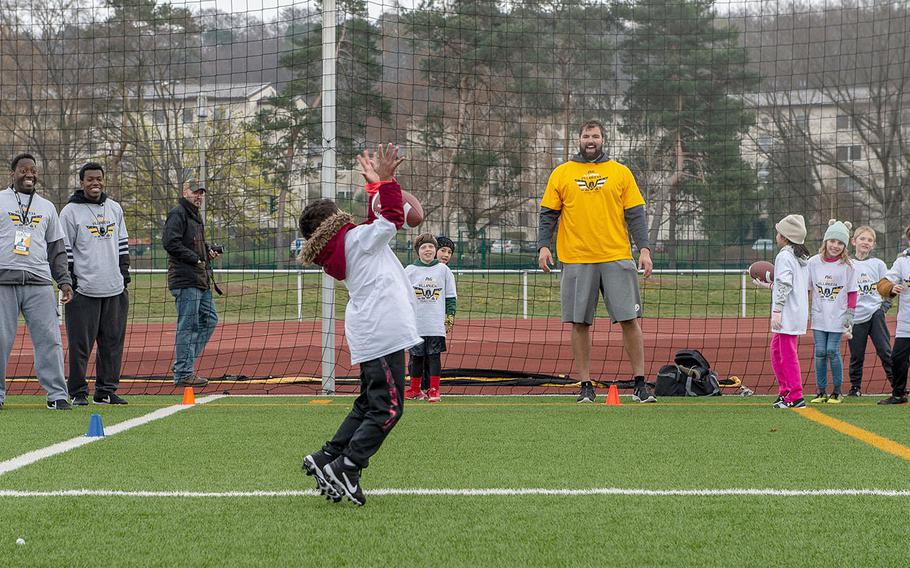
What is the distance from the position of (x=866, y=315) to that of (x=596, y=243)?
296 centimetres

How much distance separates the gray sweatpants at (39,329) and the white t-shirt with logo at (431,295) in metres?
3.11

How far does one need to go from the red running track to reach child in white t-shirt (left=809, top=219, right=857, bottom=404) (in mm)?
1132

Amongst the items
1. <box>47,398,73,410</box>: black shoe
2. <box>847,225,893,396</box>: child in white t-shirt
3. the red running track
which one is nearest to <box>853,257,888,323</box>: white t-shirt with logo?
<box>847,225,893,396</box>: child in white t-shirt

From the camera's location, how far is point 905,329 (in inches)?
354

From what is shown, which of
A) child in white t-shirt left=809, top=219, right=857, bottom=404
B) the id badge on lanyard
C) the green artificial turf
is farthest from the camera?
child in white t-shirt left=809, top=219, right=857, bottom=404

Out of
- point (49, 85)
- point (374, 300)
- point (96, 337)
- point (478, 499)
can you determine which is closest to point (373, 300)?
point (374, 300)

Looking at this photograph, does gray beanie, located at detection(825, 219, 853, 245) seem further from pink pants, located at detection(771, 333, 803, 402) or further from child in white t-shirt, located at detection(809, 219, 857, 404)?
pink pants, located at detection(771, 333, 803, 402)

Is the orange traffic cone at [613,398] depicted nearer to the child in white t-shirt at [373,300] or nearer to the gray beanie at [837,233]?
the gray beanie at [837,233]

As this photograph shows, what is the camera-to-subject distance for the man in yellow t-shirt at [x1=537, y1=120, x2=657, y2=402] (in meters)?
8.85

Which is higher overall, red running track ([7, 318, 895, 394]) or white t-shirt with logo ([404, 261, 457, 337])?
white t-shirt with logo ([404, 261, 457, 337])

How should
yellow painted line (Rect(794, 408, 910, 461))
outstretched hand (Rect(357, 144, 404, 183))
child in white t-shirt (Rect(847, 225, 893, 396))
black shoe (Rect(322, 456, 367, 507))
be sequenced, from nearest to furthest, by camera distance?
black shoe (Rect(322, 456, 367, 507)) → outstretched hand (Rect(357, 144, 404, 183)) → yellow painted line (Rect(794, 408, 910, 461)) → child in white t-shirt (Rect(847, 225, 893, 396))

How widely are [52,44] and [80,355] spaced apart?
1355cm

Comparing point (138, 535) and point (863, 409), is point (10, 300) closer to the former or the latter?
point (138, 535)

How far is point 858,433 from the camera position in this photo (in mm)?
6797
